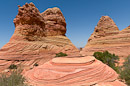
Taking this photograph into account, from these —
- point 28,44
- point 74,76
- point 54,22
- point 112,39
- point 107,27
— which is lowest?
point 74,76

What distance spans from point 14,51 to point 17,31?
376cm

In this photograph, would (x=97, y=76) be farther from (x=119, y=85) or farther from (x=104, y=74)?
(x=119, y=85)

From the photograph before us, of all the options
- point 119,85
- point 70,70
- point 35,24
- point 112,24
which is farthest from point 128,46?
point 35,24

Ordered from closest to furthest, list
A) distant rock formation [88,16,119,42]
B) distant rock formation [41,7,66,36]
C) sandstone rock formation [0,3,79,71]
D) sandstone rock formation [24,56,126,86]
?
1. sandstone rock formation [24,56,126,86]
2. sandstone rock formation [0,3,79,71]
3. distant rock formation [41,7,66,36]
4. distant rock formation [88,16,119,42]

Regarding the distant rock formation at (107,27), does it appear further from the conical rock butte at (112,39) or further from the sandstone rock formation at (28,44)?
the sandstone rock formation at (28,44)

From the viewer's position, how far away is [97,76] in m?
3.77

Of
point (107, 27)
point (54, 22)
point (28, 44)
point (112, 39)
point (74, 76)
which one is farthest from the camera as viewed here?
point (107, 27)

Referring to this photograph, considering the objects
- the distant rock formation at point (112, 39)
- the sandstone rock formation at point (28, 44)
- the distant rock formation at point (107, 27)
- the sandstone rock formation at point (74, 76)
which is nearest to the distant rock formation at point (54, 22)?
the sandstone rock formation at point (28, 44)

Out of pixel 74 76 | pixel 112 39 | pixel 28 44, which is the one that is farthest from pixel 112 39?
pixel 74 76

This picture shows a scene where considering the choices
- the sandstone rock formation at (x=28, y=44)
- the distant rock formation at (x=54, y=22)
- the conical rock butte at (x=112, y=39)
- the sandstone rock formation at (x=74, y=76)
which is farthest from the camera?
the distant rock formation at (x=54, y=22)

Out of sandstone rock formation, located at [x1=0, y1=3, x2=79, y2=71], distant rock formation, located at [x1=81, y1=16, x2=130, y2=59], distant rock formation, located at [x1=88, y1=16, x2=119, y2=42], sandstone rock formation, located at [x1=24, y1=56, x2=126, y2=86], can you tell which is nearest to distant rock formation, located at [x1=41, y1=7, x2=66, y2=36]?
sandstone rock formation, located at [x1=0, y1=3, x2=79, y2=71]

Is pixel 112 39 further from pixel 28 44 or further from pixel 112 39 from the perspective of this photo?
pixel 28 44

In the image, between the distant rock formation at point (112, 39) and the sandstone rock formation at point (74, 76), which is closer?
the sandstone rock formation at point (74, 76)

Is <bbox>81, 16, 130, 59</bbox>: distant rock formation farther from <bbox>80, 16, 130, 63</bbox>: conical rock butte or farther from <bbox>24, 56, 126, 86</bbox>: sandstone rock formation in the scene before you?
<bbox>24, 56, 126, 86</bbox>: sandstone rock formation
